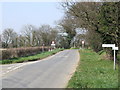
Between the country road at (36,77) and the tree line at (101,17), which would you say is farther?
the tree line at (101,17)

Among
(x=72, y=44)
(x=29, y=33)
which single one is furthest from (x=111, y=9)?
(x=72, y=44)

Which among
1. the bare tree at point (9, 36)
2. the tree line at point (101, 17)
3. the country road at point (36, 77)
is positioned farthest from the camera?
the bare tree at point (9, 36)

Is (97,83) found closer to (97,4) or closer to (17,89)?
(17,89)

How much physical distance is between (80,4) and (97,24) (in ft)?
8.74

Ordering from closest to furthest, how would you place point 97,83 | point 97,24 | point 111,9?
1. point 97,83
2. point 111,9
3. point 97,24

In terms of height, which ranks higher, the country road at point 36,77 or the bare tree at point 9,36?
the bare tree at point 9,36

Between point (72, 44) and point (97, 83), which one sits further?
point (72, 44)

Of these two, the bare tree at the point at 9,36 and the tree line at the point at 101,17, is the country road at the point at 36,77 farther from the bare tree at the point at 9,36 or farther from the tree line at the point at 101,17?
the bare tree at the point at 9,36

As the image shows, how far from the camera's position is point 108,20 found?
2008 centimetres

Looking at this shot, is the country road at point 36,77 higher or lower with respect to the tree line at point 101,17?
lower

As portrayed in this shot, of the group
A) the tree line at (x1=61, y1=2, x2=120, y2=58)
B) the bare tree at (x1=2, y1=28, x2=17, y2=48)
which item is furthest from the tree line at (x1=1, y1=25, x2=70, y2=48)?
the tree line at (x1=61, y1=2, x2=120, y2=58)

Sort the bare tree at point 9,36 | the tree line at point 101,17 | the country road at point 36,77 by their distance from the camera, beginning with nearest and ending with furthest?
the country road at point 36,77
the tree line at point 101,17
the bare tree at point 9,36

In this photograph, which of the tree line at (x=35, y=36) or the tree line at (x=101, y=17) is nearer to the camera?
the tree line at (x=101, y=17)

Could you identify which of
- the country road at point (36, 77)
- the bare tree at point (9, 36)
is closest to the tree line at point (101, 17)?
the country road at point (36, 77)
